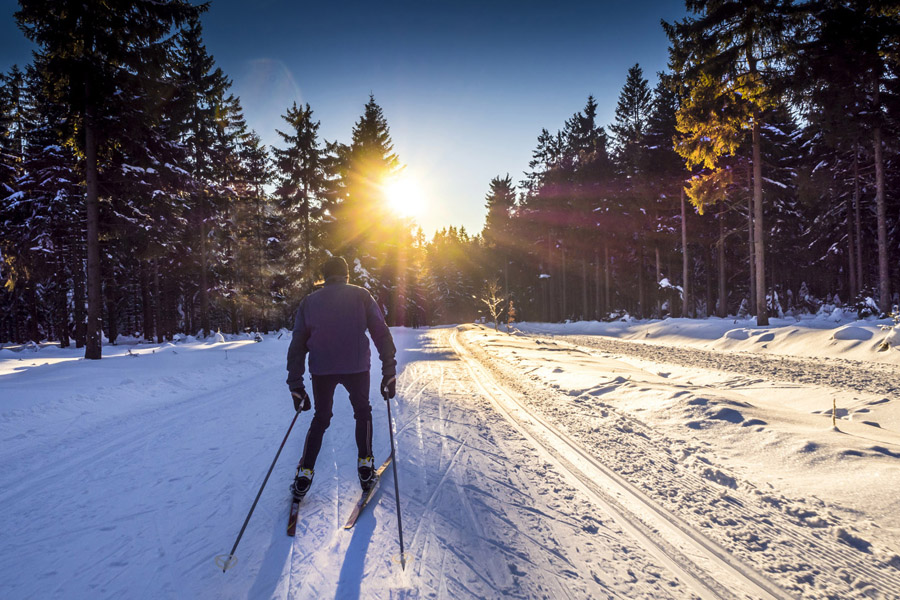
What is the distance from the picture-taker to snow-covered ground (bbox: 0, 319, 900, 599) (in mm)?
2361

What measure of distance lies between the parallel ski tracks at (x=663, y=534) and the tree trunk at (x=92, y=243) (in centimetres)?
1367

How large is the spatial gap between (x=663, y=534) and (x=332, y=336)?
3115 millimetres

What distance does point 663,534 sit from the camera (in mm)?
2789

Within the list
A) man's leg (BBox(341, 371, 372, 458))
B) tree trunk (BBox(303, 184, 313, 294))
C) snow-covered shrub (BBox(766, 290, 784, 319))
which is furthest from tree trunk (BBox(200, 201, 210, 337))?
snow-covered shrub (BBox(766, 290, 784, 319))

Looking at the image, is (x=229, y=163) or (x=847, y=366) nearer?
(x=847, y=366)

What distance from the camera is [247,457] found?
4.45 meters

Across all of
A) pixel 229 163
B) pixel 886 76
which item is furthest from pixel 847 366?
pixel 229 163

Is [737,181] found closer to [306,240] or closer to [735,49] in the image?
[735,49]

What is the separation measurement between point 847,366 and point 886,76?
57.6 ft

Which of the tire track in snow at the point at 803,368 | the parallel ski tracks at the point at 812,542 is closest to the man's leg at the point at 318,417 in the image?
the parallel ski tracks at the point at 812,542

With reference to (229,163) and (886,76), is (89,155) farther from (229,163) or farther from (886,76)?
(886,76)

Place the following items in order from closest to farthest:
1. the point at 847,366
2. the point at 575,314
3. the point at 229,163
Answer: the point at 847,366 → the point at 229,163 → the point at 575,314

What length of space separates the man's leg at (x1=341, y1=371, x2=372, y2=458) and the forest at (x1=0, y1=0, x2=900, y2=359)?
40.9 ft

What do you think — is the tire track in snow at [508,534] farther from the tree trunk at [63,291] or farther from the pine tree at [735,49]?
the tree trunk at [63,291]
